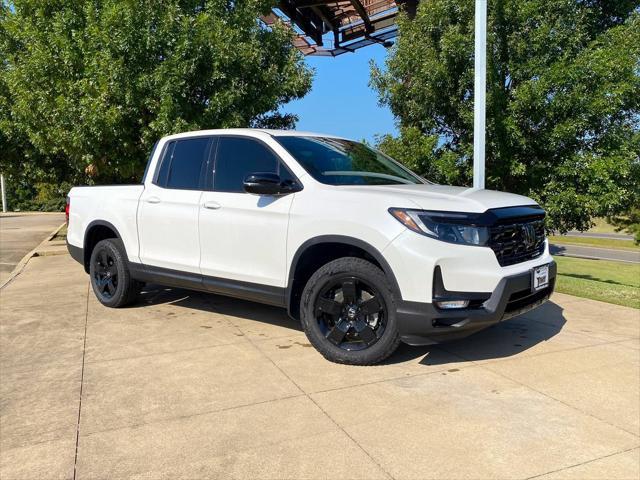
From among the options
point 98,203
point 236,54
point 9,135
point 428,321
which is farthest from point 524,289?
point 9,135

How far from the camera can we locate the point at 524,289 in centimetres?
412

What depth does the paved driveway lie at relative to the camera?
2896 mm

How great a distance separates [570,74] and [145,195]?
20.7ft

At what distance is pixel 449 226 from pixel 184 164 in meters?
2.92

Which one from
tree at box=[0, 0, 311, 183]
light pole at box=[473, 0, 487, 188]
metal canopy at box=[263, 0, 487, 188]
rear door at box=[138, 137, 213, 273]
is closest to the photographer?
rear door at box=[138, 137, 213, 273]

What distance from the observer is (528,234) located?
4.42 meters

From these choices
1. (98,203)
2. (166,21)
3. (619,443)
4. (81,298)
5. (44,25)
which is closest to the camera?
(619,443)

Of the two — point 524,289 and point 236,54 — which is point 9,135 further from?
point 524,289

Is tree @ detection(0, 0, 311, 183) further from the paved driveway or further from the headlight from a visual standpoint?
the headlight

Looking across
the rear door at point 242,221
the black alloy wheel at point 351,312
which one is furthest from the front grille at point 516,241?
the rear door at point 242,221

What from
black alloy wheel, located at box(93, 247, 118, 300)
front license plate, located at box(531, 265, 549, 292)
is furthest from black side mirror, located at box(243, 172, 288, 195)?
black alloy wheel, located at box(93, 247, 118, 300)

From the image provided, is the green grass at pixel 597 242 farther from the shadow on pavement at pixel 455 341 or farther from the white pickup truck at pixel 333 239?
the white pickup truck at pixel 333 239

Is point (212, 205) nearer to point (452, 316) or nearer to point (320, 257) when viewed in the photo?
point (320, 257)

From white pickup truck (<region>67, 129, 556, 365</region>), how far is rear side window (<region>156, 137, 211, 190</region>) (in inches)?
0.6
